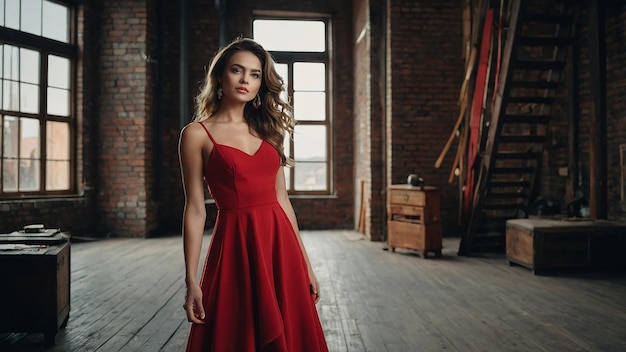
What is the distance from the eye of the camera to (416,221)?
566 cm

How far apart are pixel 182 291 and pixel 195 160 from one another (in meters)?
2.87

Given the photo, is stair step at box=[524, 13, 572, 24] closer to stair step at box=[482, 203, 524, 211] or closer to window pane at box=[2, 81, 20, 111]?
stair step at box=[482, 203, 524, 211]

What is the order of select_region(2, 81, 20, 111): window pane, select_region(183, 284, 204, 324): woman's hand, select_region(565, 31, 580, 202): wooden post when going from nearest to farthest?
select_region(183, 284, 204, 324): woman's hand, select_region(2, 81, 20, 111): window pane, select_region(565, 31, 580, 202): wooden post

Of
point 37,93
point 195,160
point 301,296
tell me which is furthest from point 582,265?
point 37,93

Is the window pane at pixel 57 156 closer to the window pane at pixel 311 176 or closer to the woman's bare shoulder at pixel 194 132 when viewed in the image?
the window pane at pixel 311 176

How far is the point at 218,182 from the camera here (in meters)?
1.46

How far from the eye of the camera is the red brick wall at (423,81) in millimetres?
6848

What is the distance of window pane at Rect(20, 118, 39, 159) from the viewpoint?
6320mm

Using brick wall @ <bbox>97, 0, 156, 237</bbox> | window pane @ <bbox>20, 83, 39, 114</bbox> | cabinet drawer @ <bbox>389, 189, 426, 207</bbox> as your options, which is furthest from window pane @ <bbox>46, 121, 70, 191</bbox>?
cabinet drawer @ <bbox>389, 189, 426, 207</bbox>

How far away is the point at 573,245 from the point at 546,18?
93.3 inches

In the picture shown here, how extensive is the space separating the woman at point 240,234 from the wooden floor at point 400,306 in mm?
1384

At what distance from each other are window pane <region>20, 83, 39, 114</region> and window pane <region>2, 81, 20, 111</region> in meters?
0.06

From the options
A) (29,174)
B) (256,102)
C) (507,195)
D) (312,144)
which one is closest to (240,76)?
(256,102)

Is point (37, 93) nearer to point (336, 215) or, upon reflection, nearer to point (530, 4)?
point (336, 215)
